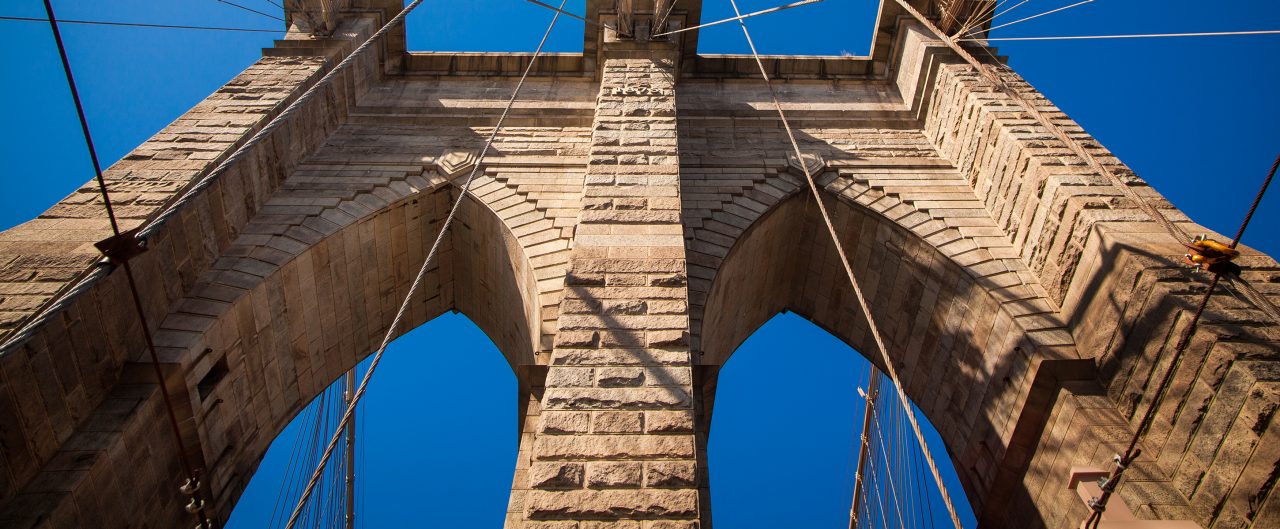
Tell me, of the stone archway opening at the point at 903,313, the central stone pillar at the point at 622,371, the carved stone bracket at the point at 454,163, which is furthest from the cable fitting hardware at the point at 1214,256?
the carved stone bracket at the point at 454,163

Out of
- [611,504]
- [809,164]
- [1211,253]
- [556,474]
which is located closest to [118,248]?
[556,474]

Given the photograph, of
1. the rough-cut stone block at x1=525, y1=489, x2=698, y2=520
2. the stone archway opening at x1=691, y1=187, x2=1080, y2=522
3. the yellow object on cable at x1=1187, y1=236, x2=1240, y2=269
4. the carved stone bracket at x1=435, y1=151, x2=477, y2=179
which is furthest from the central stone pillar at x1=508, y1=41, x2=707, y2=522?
the yellow object on cable at x1=1187, y1=236, x2=1240, y2=269

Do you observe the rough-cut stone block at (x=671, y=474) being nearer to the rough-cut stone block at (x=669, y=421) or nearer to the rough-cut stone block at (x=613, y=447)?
the rough-cut stone block at (x=613, y=447)

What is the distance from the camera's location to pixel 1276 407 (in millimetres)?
4926

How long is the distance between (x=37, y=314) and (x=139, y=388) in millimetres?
865

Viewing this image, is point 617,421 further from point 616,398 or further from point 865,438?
point 865,438

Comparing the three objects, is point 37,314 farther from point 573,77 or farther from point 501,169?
point 573,77

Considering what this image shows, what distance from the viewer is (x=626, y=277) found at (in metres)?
6.06

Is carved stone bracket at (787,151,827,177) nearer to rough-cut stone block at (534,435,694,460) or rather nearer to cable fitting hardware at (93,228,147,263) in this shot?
rough-cut stone block at (534,435,694,460)

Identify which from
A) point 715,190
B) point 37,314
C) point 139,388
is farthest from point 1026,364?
point 37,314

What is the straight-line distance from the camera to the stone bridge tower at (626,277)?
17.0 feet

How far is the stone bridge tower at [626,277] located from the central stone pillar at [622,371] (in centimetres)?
2

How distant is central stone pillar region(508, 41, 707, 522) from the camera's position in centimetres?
427

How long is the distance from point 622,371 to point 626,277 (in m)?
1.04
